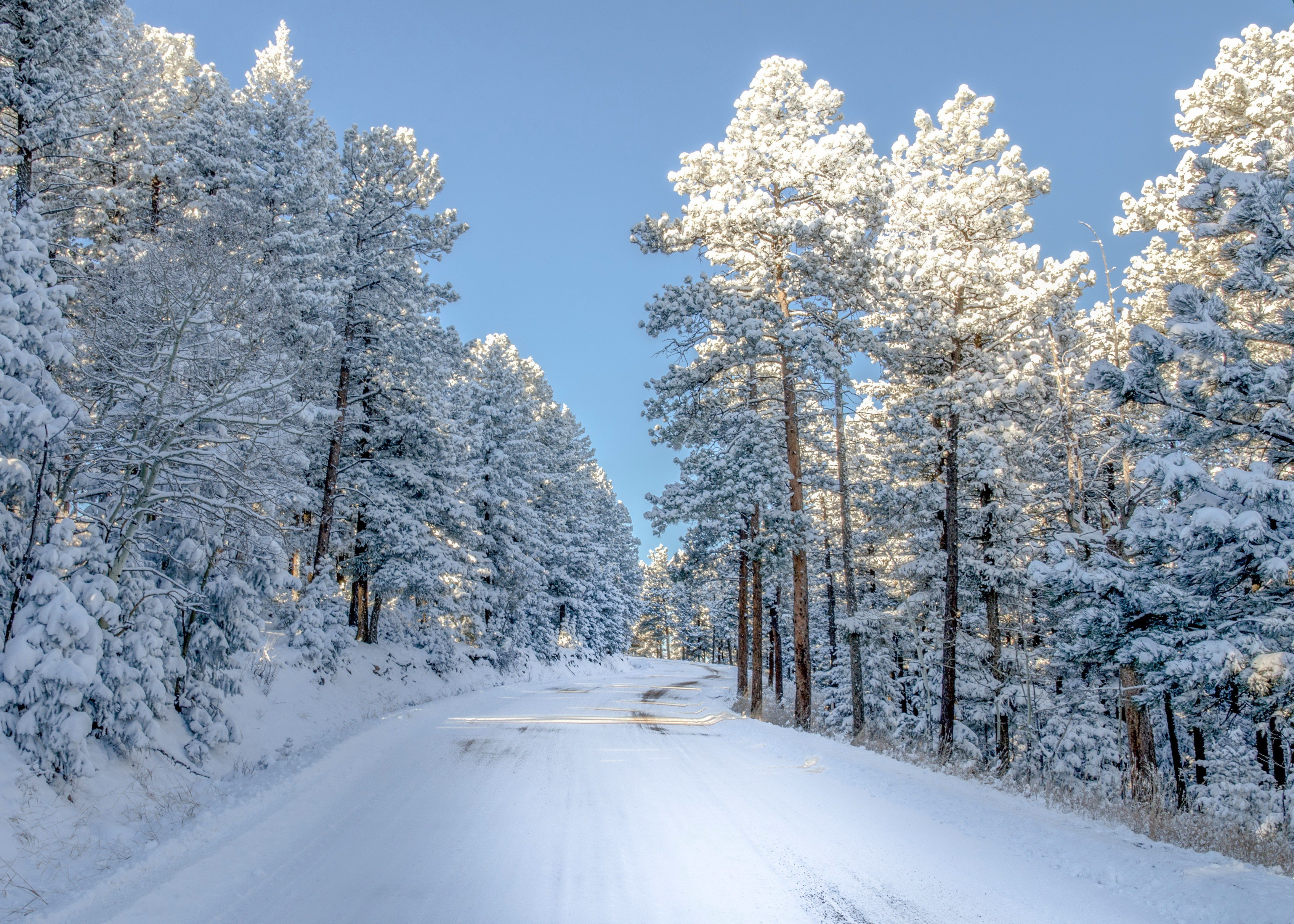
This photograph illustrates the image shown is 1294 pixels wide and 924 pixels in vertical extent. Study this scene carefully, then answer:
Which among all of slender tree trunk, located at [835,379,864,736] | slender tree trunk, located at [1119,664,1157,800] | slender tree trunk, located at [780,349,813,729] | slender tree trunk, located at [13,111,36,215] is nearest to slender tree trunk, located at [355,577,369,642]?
slender tree trunk, located at [13,111,36,215]

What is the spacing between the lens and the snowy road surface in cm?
425

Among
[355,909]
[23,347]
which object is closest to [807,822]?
[355,909]

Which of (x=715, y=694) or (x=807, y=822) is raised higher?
(x=807, y=822)

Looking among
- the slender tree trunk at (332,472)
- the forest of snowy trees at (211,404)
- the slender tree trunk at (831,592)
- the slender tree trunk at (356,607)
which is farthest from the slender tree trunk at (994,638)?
the slender tree trunk at (356,607)

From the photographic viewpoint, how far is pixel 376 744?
412 inches

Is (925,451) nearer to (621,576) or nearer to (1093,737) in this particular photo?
(1093,737)

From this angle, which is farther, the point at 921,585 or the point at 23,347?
the point at 921,585

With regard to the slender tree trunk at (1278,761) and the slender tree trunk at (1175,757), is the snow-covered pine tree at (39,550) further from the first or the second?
the slender tree trunk at (1175,757)

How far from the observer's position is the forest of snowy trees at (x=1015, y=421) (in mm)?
8117

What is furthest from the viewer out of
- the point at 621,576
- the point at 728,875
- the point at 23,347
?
the point at 621,576

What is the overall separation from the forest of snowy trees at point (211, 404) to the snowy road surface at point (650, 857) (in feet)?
9.79

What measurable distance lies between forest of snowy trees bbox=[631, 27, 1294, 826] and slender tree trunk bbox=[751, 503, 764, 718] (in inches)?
7.4

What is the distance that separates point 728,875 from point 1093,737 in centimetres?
1947

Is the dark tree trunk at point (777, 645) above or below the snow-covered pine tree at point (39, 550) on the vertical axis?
below
